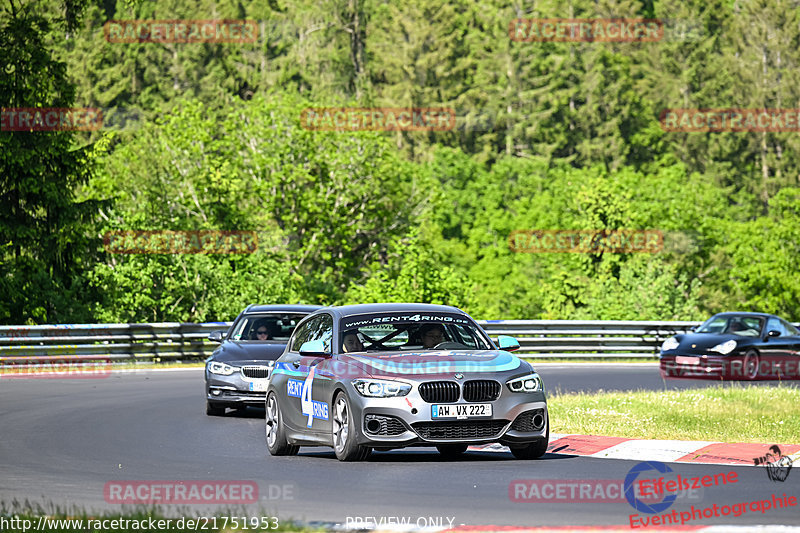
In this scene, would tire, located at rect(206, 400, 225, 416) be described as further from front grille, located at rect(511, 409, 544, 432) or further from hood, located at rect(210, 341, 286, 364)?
front grille, located at rect(511, 409, 544, 432)

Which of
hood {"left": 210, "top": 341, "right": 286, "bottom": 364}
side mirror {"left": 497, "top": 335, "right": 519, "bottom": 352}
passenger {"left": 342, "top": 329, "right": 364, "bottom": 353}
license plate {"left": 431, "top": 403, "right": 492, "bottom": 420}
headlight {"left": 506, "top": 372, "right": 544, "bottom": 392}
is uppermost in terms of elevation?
passenger {"left": 342, "top": 329, "right": 364, "bottom": 353}

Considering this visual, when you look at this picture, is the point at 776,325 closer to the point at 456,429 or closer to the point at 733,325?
the point at 733,325

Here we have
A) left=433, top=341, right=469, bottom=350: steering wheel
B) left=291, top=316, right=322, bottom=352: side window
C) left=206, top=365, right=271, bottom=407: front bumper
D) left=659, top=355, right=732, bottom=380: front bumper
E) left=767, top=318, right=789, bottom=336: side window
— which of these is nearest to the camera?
left=433, top=341, right=469, bottom=350: steering wheel

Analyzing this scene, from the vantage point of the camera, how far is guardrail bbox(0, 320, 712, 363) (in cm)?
3016

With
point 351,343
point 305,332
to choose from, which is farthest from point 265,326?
point 351,343

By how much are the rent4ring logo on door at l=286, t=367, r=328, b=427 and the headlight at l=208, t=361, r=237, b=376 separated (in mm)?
4877

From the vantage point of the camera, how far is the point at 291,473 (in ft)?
40.5

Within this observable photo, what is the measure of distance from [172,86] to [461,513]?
3167 inches

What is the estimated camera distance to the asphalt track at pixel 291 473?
31.6 ft

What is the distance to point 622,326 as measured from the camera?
3588 centimetres

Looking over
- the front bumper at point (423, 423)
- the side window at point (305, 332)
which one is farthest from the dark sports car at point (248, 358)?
the front bumper at point (423, 423)

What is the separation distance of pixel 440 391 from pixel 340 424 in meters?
1.14

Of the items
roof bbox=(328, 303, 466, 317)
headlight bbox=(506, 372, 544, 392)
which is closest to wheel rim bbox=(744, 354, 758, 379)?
roof bbox=(328, 303, 466, 317)

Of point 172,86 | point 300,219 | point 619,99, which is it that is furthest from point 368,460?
point 619,99
